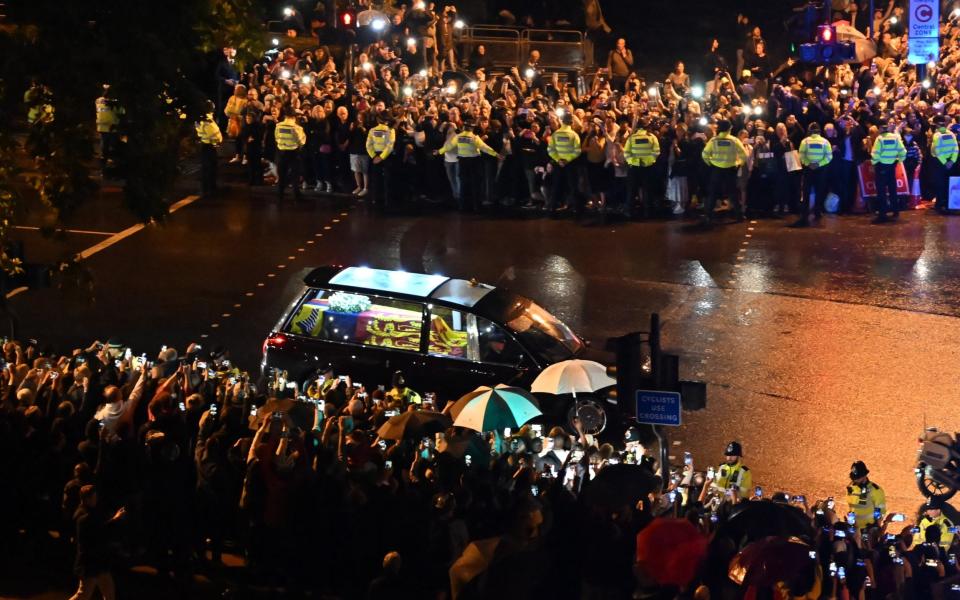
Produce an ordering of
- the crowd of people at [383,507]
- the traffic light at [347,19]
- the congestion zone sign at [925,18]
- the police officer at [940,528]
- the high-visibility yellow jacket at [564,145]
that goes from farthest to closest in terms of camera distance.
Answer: the congestion zone sign at [925,18] < the traffic light at [347,19] < the high-visibility yellow jacket at [564,145] < the police officer at [940,528] < the crowd of people at [383,507]

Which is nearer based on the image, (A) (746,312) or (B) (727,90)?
(A) (746,312)

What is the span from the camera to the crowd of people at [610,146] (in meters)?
22.5

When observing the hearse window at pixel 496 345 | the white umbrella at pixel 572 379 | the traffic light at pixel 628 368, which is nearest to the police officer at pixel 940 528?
the traffic light at pixel 628 368

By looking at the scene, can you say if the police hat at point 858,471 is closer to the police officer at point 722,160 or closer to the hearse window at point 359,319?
the hearse window at point 359,319

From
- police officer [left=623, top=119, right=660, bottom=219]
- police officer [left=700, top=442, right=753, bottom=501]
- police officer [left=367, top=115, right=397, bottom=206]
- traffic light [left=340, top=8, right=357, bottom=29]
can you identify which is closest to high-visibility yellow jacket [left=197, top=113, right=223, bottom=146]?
police officer [left=367, top=115, right=397, bottom=206]

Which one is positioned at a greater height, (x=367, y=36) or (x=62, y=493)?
(x=367, y=36)

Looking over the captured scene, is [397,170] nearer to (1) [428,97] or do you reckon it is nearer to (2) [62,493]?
(1) [428,97]

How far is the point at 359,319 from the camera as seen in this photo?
48.1 feet

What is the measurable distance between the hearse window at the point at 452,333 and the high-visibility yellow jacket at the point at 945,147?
36.7ft

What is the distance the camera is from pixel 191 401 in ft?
37.2

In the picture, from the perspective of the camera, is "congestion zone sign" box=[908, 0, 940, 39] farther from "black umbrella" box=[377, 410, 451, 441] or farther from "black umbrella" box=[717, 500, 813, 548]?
"black umbrella" box=[717, 500, 813, 548]

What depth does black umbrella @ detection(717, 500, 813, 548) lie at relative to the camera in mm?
9094

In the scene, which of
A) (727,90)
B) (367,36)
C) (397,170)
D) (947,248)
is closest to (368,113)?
(397,170)

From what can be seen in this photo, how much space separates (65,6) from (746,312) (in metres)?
10.1
